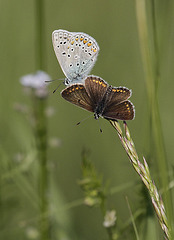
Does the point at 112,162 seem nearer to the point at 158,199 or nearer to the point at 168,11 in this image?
the point at 168,11

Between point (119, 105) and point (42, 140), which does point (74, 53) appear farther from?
point (119, 105)

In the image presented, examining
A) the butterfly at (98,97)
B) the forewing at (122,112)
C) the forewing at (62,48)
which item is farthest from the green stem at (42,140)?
the forewing at (122,112)

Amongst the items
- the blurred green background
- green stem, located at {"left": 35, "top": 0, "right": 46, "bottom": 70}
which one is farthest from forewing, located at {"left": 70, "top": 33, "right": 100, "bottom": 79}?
the blurred green background

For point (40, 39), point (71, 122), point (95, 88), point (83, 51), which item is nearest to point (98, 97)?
point (95, 88)

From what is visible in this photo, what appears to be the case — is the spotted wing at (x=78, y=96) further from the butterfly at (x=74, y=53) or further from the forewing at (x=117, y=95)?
the butterfly at (x=74, y=53)

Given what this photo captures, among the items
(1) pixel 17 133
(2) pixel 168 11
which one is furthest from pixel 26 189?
(2) pixel 168 11

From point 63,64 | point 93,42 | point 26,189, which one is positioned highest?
point 93,42

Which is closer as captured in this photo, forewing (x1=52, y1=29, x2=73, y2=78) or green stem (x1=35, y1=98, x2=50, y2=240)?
forewing (x1=52, y1=29, x2=73, y2=78)

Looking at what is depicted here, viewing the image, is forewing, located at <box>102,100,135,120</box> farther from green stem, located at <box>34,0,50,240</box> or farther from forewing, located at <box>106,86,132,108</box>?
green stem, located at <box>34,0,50,240</box>

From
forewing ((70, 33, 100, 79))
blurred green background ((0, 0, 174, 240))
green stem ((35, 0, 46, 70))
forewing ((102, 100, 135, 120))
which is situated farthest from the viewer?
blurred green background ((0, 0, 174, 240))
